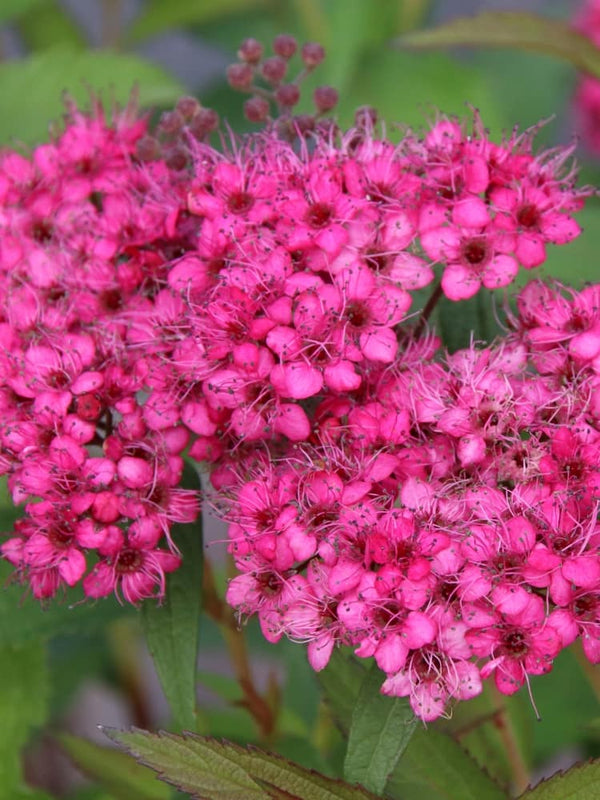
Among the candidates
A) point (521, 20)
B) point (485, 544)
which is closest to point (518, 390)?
point (485, 544)

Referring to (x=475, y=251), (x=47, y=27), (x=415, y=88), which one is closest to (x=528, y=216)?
(x=475, y=251)

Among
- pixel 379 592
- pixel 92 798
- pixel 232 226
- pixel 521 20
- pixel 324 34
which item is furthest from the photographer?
pixel 324 34

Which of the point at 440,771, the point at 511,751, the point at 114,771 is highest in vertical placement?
the point at 440,771

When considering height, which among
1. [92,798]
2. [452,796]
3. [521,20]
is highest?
[521,20]

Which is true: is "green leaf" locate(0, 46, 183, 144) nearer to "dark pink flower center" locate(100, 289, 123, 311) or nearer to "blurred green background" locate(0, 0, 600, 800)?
"blurred green background" locate(0, 0, 600, 800)

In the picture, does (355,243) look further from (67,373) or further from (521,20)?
(521,20)

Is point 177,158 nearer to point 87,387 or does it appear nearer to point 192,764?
point 87,387
